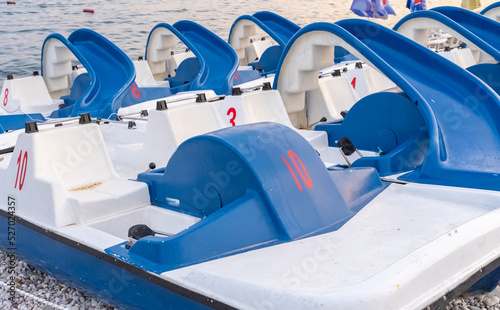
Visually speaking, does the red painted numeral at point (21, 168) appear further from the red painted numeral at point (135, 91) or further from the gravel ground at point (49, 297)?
the red painted numeral at point (135, 91)

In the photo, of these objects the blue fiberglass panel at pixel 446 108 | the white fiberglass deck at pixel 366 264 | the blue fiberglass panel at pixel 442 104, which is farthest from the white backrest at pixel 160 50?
the white fiberglass deck at pixel 366 264

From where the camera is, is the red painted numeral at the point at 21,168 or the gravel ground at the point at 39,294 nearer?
the gravel ground at the point at 39,294

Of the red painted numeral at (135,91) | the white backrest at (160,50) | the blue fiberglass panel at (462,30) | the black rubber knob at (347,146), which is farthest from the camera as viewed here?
the white backrest at (160,50)

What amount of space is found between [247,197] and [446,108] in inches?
68.0

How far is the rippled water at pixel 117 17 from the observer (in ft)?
49.6

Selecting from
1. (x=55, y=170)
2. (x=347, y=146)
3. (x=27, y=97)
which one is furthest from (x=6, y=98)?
Result: (x=347, y=146)

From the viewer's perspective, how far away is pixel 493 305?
3.25m

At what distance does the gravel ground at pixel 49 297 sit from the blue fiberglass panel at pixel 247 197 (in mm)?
615

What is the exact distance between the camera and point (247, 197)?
2.89m

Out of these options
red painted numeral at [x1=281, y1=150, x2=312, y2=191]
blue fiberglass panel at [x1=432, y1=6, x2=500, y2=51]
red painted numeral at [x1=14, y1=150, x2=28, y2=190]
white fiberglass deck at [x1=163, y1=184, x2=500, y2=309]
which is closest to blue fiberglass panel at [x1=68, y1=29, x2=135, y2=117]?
red painted numeral at [x1=14, y1=150, x2=28, y2=190]

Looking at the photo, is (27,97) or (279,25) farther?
(279,25)

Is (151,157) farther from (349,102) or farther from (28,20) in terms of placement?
(28,20)

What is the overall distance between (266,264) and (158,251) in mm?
475

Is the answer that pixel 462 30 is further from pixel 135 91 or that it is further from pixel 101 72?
pixel 101 72
